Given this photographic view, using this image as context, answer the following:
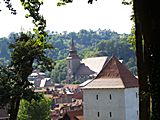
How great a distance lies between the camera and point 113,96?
3791 centimetres

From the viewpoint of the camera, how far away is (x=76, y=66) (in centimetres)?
13200

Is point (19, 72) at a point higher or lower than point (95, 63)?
higher

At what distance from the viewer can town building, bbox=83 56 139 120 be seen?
37625 millimetres

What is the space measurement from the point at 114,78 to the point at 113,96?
4.94 feet

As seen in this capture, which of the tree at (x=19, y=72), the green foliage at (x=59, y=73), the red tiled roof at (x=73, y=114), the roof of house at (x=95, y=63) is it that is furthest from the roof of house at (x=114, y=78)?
the green foliage at (x=59, y=73)

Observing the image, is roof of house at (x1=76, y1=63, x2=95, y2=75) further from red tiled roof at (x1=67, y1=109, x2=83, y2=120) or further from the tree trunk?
the tree trunk

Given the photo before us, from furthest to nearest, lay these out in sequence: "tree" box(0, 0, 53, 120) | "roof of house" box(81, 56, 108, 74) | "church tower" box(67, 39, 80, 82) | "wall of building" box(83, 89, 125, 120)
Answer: "church tower" box(67, 39, 80, 82) < "roof of house" box(81, 56, 108, 74) < "wall of building" box(83, 89, 125, 120) < "tree" box(0, 0, 53, 120)

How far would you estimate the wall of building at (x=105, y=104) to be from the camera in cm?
3775

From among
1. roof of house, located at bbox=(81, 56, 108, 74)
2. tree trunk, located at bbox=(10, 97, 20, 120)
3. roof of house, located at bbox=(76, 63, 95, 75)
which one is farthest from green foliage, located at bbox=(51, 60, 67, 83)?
tree trunk, located at bbox=(10, 97, 20, 120)

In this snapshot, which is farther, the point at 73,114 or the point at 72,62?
the point at 72,62

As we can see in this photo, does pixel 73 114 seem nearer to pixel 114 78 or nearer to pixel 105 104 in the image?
pixel 105 104

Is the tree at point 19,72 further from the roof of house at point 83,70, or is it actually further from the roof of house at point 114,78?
the roof of house at point 83,70

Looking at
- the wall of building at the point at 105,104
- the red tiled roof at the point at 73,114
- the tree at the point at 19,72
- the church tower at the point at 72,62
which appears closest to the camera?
the tree at the point at 19,72

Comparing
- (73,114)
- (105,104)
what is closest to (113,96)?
(105,104)
